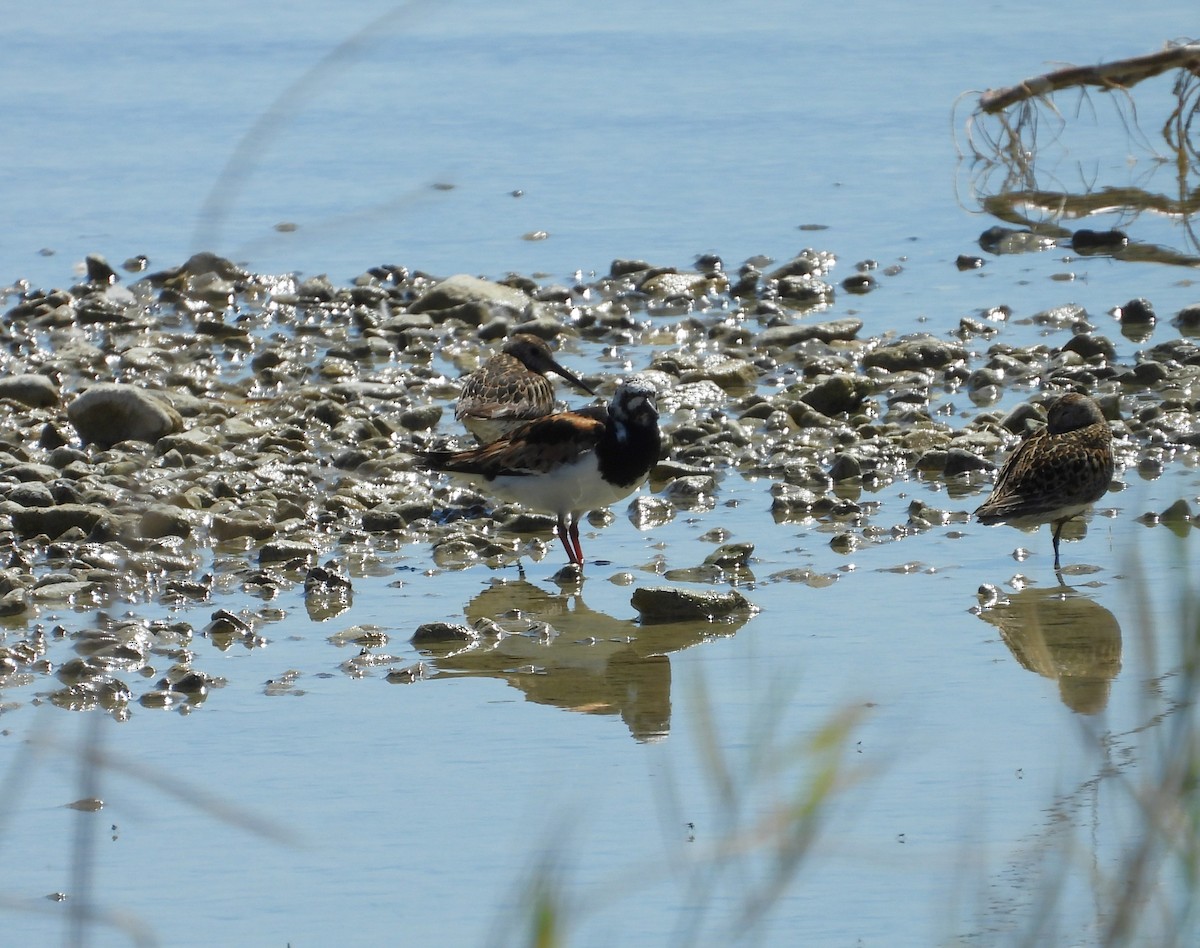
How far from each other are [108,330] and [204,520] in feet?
16.5

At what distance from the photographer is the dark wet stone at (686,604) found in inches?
295

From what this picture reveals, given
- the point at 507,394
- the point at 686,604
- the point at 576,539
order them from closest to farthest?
the point at 686,604 → the point at 576,539 → the point at 507,394

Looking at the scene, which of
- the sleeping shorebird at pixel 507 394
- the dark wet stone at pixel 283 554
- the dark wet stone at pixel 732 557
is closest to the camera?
Result: the dark wet stone at pixel 732 557

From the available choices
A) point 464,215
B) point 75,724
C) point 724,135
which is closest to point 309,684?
point 75,724

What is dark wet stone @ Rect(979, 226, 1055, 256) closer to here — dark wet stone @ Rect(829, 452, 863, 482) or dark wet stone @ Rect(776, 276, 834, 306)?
dark wet stone @ Rect(776, 276, 834, 306)

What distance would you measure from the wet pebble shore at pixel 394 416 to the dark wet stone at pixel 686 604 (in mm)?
13

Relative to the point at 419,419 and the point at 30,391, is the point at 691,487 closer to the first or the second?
the point at 419,419

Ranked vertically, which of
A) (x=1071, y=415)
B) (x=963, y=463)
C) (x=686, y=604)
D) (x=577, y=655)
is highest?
(x=1071, y=415)

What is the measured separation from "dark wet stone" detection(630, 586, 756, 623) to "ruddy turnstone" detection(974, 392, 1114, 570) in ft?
4.18

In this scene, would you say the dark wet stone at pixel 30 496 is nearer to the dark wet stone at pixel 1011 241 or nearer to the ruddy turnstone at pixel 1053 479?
the ruddy turnstone at pixel 1053 479

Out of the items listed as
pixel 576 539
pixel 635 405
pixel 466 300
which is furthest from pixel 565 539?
pixel 466 300

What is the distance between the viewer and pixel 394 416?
11.1 m

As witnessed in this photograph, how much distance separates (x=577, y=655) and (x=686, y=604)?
21.7 inches

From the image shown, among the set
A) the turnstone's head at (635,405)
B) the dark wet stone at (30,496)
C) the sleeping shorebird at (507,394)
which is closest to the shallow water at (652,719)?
the turnstone's head at (635,405)
